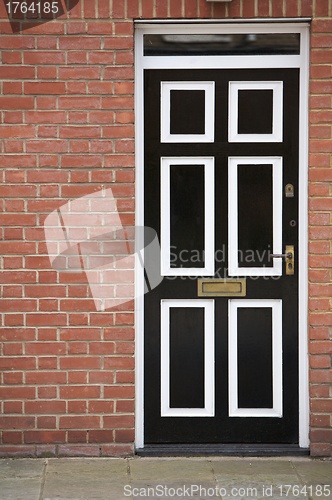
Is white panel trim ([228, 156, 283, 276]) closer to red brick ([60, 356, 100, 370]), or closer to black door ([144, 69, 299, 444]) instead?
black door ([144, 69, 299, 444])

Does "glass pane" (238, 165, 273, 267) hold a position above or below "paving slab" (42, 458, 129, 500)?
above

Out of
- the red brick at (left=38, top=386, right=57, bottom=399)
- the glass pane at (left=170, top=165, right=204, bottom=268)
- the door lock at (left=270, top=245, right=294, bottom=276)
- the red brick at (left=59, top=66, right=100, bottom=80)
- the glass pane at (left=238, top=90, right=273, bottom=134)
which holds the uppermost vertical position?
the red brick at (left=59, top=66, right=100, bottom=80)

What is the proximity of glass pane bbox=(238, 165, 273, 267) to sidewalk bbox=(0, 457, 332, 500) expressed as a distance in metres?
1.34

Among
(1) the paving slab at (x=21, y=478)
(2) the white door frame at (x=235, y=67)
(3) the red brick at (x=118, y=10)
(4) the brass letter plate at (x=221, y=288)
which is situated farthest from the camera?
(4) the brass letter plate at (x=221, y=288)

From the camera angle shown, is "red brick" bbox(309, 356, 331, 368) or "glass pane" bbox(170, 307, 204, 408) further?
"glass pane" bbox(170, 307, 204, 408)

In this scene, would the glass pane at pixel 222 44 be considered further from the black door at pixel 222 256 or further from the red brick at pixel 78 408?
the red brick at pixel 78 408

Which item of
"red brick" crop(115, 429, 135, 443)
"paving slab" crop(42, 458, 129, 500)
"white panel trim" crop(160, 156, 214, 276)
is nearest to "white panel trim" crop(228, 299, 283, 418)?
"white panel trim" crop(160, 156, 214, 276)

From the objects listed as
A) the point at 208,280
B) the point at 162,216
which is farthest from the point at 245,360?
the point at 162,216

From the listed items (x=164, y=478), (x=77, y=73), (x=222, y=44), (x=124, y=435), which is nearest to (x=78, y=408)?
(x=124, y=435)

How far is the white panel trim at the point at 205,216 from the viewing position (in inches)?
221

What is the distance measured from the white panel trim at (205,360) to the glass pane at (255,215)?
416 millimetres

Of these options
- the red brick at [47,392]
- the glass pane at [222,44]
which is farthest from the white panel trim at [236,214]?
the red brick at [47,392]

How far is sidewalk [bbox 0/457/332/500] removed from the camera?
4910 millimetres

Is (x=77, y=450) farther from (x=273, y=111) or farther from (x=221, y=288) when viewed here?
(x=273, y=111)
